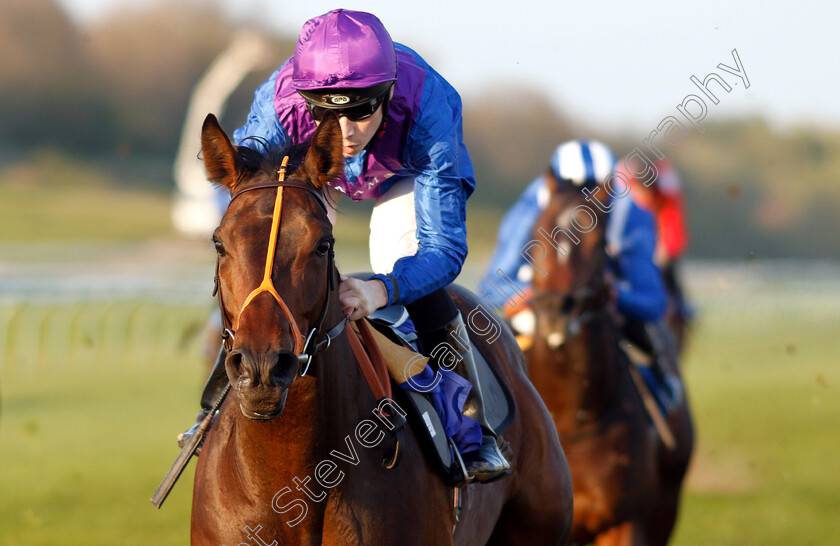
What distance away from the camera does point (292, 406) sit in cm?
273

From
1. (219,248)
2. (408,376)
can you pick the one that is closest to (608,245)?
(408,376)

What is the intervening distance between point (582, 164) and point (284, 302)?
137 inches

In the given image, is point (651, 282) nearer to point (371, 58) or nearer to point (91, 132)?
point (371, 58)

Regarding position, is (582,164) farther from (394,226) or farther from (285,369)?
(285,369)

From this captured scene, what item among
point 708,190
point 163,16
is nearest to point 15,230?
point 163,16

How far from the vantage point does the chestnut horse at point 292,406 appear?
2.40 m

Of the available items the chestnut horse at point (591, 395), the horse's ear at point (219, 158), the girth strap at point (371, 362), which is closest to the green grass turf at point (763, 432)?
the chestnut horse at point (591, 395)

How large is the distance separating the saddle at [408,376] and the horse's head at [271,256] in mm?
557

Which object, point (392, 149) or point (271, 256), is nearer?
point (271, 256)

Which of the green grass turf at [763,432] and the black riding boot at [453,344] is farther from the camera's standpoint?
the green grass turf at [763,432]

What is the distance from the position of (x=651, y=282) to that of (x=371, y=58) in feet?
11.5

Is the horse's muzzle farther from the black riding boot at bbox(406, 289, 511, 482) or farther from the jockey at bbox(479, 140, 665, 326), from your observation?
the jockey at bbox(479, 140, 665, 326)

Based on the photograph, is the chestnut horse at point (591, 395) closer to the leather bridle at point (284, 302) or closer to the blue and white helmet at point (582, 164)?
the blue and white helmet at point (582, 164)

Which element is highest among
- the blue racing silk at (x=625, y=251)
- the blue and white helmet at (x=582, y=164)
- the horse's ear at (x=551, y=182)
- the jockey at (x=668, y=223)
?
the blue and white helmet at (x=582, y=164)
